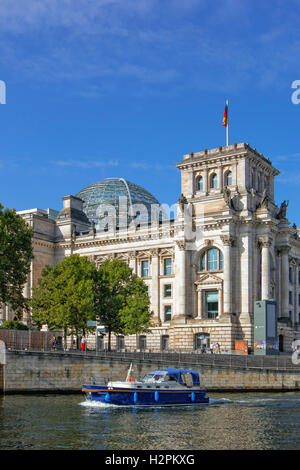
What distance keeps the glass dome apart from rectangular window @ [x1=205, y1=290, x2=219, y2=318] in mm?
42248

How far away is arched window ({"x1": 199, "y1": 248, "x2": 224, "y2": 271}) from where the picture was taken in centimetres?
9650

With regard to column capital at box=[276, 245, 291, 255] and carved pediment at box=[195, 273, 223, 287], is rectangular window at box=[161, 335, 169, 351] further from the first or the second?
column capital at box=[276, 245, 291, 255]

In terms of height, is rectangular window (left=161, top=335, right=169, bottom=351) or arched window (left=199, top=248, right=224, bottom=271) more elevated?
arched window (left=199, top=248, right=224, bottom=271)

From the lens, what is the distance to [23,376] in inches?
2235

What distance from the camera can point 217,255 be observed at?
96.9 m

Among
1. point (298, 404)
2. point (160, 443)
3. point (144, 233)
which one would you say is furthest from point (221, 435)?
point (144, 233)

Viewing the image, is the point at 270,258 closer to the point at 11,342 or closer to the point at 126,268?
the point at 126,268

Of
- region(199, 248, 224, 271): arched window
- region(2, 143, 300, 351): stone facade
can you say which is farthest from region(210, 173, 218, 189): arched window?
region(199, 248, 224, 271): arched window

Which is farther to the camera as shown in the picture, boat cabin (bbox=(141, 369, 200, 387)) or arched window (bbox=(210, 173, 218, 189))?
arched window (bbox=(210, 173, 218, 189))

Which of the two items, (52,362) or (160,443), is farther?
(52,362)

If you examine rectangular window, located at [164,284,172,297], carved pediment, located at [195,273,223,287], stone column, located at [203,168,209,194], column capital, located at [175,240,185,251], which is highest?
stone column, located at [203,168,209,194]

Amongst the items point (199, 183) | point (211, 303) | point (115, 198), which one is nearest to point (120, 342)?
point (211, 303)

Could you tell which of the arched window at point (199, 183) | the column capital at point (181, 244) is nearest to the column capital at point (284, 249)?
the column capital at point (181, 244)
